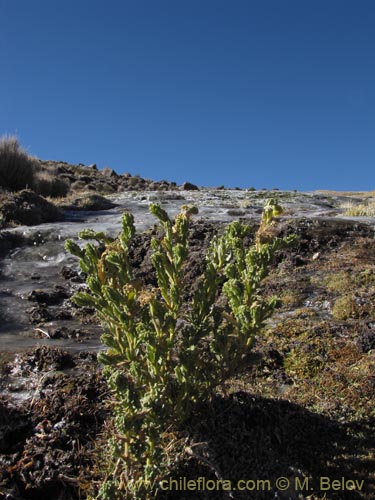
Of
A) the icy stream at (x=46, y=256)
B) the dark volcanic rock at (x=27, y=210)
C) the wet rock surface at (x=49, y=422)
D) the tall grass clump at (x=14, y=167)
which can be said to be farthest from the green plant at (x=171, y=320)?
the tall grass clump at (x=14, y=167)

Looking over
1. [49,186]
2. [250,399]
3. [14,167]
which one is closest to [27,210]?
[14,167]

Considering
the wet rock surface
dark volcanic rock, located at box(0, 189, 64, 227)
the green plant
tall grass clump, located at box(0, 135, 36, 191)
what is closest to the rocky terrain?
the wet rock surface

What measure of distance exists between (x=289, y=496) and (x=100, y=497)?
0.91 m

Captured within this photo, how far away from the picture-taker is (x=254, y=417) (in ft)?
9.35

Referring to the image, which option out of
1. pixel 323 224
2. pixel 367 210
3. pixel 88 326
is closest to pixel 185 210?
pixel 88 326

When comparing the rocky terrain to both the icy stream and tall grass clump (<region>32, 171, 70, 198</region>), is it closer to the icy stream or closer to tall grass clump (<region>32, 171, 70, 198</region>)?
the icy stream

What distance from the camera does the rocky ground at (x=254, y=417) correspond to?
8.13 ft

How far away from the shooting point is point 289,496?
234cm

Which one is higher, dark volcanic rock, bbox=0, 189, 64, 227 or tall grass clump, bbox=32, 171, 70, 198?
tall grass clump, bbox=32, 171, 70, 198

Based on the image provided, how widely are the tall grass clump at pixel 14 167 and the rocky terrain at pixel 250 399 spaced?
8470 millimetres

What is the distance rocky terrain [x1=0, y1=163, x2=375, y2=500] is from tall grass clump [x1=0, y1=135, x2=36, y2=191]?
8.47m

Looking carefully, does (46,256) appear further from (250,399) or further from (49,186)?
(49,186)

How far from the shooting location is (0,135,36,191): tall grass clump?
45.0 feet

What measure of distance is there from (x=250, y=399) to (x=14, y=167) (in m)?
12.6
